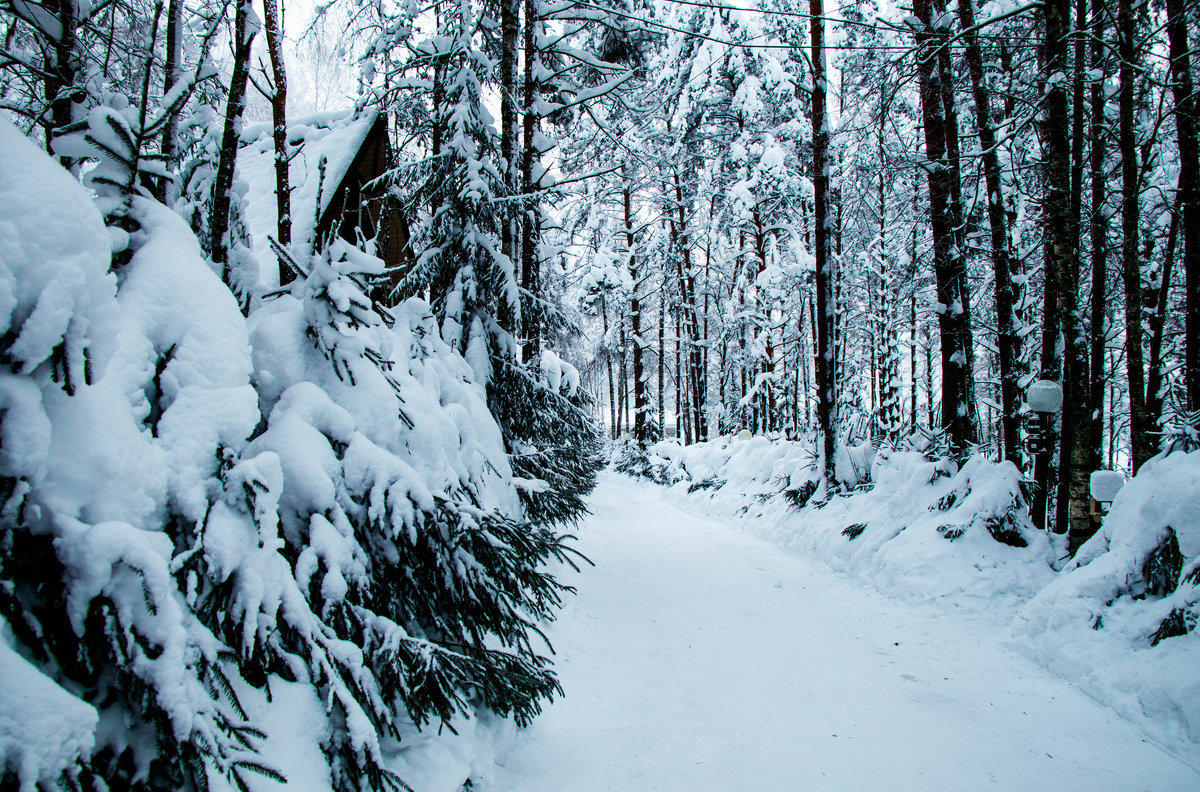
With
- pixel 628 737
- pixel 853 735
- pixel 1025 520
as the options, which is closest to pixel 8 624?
pixel 628 737

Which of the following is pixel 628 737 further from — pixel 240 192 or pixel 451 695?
pixel 240 192

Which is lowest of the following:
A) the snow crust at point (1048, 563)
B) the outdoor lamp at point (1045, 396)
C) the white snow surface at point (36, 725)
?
the snow crust at point (1048, 563)

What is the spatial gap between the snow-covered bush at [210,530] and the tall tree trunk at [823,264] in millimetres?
6952

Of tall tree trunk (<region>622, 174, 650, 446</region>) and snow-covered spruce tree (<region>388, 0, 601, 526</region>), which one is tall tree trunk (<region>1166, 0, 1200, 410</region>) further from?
tall tree trunk (<region>622, 174, 650, 446</region>)

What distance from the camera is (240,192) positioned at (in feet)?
9.67

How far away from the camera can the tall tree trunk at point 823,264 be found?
8.48 meters

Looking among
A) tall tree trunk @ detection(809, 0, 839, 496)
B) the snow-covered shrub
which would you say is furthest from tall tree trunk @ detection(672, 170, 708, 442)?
the snow-covered shrub

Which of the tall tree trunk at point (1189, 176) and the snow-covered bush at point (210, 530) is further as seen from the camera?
the tall tree trunk at point (1189, 176)

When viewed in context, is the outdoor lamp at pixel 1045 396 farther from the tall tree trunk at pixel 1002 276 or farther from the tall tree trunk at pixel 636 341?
the tall tree trunk at pixel 636 341

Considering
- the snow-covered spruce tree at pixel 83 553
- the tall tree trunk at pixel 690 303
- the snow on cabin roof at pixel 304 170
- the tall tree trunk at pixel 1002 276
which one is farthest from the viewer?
the tall tree trunk at pixel 690 303

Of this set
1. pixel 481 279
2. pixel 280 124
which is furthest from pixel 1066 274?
pixel 280 124

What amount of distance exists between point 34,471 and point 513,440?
4.87 meters

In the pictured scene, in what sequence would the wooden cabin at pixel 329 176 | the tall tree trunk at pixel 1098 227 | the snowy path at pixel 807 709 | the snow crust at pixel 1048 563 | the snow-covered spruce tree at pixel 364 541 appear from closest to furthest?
the snow-covered spruce tree at pixel 364 541
the snowy path at pixel 807 709
the snow crust at pixel 1048 563
the tall tree trunk at pixel 1098 227
the wooden cabin at pixel 329 176

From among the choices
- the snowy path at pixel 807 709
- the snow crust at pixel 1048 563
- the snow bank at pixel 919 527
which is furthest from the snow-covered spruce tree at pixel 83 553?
the snow bank at pixel 919 527
